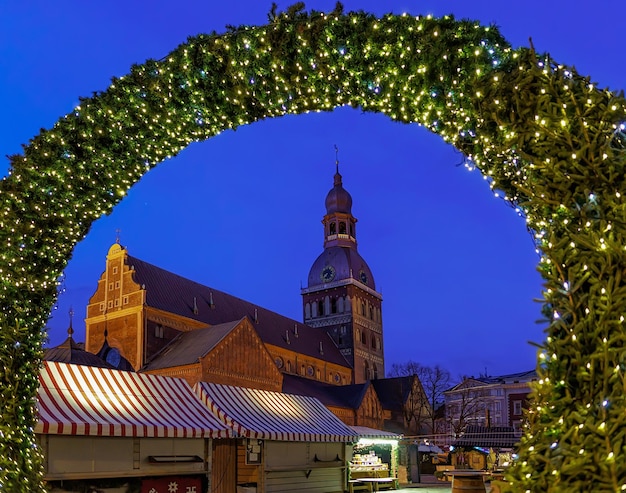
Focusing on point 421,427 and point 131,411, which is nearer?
point 131,411

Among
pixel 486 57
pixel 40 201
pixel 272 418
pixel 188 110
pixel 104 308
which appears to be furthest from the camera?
pixel 104 308

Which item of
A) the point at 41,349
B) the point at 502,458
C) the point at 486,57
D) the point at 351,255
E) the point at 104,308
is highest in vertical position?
the point at 351,255

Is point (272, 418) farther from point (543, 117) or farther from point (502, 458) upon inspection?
point (502, 458)

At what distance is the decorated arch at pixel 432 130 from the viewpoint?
2848mm

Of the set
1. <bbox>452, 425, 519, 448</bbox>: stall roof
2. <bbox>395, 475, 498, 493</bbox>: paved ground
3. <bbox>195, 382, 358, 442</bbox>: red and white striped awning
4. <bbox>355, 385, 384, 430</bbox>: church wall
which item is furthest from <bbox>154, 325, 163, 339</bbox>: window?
<bbox>195, 382, 358, 442</bbox>: red and white striped awning

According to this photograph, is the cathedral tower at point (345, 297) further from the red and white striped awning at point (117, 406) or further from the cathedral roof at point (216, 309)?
the red and white striped awning at point (117, 406)

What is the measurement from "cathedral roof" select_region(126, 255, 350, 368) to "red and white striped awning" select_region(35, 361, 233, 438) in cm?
2542

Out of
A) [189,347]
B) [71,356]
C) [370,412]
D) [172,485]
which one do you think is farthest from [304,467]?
[370,412]

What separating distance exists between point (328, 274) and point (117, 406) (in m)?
52.0

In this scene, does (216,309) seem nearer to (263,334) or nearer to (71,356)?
(263,334)

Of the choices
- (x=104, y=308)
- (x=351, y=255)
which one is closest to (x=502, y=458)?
(x=104, y=308)

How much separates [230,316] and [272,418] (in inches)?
1196

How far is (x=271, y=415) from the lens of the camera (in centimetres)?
1515

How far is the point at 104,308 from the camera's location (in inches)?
1515
